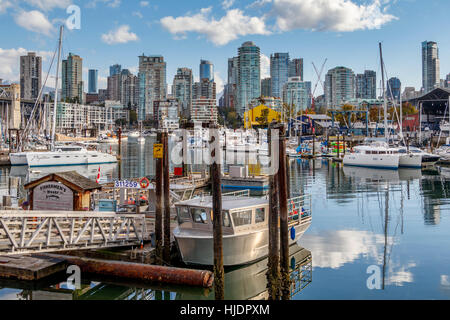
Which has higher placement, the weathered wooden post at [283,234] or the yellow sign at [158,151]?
the yellow sign at [158,151]

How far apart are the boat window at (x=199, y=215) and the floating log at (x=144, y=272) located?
2660mm

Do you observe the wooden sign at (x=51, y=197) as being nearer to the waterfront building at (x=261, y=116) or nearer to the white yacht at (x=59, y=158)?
the white yacht at (x=59, y=158)

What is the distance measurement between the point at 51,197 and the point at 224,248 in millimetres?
9232

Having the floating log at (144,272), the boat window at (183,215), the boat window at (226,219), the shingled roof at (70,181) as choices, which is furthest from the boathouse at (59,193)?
the boat window at (226,219)

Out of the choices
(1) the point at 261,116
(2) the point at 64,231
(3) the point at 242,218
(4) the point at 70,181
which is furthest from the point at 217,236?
(1) the point at 261,116

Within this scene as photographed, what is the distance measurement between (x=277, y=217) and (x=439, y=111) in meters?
108

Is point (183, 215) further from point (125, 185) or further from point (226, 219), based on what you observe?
point (125, 185)

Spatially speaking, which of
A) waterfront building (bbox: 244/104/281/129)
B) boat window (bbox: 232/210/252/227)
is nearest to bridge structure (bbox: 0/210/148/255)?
boat window (bbox: 232/210/252/227)

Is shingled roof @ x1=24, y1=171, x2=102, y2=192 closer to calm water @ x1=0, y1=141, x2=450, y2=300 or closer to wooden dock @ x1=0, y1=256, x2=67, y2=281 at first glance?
wooden dock @ x1=0, y1=256, x2=67, y2=281

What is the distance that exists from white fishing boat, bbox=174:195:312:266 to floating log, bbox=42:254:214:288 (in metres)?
1.92

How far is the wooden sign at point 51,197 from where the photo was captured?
20391 mm

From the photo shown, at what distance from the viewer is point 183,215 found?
1816 cm
